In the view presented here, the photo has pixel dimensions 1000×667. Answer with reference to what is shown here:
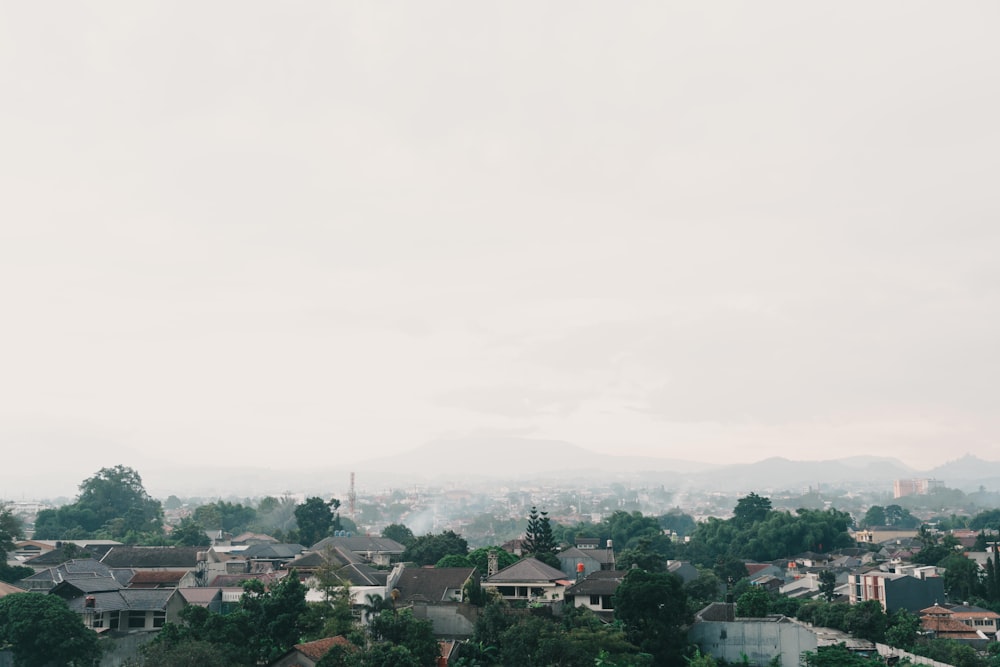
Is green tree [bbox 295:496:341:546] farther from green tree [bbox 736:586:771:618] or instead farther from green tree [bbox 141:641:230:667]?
green tree [bbox 141:641:230:667]

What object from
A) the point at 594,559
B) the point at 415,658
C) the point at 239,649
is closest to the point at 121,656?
the point at 239,649

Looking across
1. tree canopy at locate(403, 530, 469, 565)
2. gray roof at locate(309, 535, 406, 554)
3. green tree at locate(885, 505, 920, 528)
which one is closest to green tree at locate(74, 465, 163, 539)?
gray roof at locate(309, 535, 406, 554)

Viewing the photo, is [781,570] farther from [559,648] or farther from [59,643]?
[59,643]

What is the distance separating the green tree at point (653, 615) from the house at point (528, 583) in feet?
18.2

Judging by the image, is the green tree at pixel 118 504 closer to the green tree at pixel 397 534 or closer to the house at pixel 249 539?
the house at pixel 249 539

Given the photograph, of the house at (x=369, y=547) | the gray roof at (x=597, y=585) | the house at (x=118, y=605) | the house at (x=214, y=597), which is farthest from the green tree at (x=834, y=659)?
the house at (x=369, y=547)

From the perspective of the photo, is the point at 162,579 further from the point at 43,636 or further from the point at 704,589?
the point at 704,589

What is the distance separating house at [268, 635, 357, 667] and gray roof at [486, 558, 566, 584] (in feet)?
36.9

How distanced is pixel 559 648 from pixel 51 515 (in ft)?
179

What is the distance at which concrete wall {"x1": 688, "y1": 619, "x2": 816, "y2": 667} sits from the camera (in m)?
29.2

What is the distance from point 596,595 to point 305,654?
1224 cm

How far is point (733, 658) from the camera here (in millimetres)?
29672

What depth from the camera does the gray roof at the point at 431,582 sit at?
34.0m

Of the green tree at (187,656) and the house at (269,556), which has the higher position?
the green tree at (187,656)
